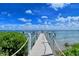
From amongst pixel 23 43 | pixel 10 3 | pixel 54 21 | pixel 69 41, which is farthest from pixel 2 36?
pixel 69 41

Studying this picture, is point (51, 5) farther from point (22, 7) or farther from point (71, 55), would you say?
point (71, 55)

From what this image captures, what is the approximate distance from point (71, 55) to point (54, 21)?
13.6 inches

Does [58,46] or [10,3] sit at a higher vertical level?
[10,3]

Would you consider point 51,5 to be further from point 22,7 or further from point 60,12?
point 22,7

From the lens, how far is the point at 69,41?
1716mm

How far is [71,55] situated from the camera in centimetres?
172

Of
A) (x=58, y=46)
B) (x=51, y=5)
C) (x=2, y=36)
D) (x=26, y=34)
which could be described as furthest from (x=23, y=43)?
(x=51, y=5)

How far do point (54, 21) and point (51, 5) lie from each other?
15cm

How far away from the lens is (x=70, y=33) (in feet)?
5.64

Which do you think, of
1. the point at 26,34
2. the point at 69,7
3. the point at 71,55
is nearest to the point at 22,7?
the point at 26,34

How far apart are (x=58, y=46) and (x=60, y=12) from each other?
0.31m

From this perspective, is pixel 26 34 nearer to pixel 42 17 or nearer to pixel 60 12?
pixel 42 17

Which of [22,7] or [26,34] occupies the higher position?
[22,7]

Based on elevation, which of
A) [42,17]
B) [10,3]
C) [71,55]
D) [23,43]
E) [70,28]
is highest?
[10,3]
